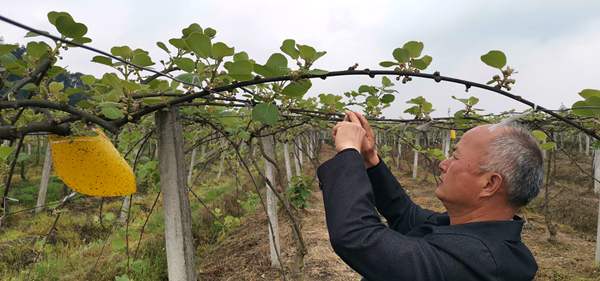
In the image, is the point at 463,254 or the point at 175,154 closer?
the point at 463,254

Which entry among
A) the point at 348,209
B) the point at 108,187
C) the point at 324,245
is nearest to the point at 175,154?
the point at 108,187

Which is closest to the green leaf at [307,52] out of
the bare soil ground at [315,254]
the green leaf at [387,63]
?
the green leaf at [387,63]

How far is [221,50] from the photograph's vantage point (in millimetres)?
1007

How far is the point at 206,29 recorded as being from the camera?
56.9 inches

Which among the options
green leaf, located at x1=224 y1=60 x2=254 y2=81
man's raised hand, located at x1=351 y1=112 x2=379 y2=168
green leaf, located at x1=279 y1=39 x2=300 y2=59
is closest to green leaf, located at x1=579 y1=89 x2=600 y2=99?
man's raised hand, located at x1=351 y1=112 x2=379 y2=168

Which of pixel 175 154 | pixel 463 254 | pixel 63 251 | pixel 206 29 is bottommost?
pixel 63 251

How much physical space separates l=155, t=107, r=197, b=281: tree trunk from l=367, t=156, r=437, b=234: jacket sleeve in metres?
0.67

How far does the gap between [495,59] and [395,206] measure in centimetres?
64

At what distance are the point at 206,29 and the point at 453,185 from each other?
0.95m

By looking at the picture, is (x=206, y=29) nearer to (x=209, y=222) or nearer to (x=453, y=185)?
(x=453, y=185)

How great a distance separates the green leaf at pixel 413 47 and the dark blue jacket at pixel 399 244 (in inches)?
14.6

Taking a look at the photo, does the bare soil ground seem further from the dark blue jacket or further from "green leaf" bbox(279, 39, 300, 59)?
"green leaf" bbox(279, 39, 300, 59)

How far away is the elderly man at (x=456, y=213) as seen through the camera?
0.93 m

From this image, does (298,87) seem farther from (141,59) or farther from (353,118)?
(141,59)
